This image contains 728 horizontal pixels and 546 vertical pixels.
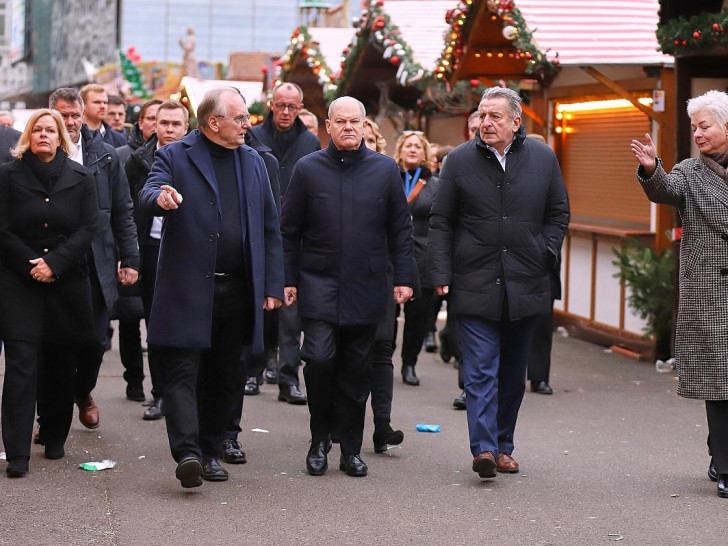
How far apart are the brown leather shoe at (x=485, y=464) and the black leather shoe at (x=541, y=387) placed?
12.3 feet

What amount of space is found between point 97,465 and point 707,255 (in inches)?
132

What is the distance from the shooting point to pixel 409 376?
1173 cm

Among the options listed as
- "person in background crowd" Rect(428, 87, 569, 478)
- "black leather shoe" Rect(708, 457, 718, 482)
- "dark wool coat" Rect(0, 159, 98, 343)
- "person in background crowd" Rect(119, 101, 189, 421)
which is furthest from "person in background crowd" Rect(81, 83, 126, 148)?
"black leather shoe" Rect(708, 457, 718, 482)

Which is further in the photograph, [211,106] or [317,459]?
[317,459]

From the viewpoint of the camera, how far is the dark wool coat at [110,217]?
8742mm

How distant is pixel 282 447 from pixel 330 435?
0.54 metres

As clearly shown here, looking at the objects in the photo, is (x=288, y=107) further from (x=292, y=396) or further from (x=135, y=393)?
(x=135, y=393)

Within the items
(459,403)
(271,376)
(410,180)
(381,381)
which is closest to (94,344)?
(381,381)

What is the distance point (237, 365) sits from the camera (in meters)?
7.71

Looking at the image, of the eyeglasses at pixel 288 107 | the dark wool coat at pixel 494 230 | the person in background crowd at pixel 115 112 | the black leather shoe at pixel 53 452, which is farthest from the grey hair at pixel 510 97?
the person in background crowd at pixel 115 112

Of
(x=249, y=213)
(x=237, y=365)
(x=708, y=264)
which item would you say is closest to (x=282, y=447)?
(x=237, y=365)

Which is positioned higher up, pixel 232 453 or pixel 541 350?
pixel 541 350

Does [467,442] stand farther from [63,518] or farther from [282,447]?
[63,518]

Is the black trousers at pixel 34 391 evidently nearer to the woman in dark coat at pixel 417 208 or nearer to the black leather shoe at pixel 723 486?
the woman in dark coat at pixel 417 208
